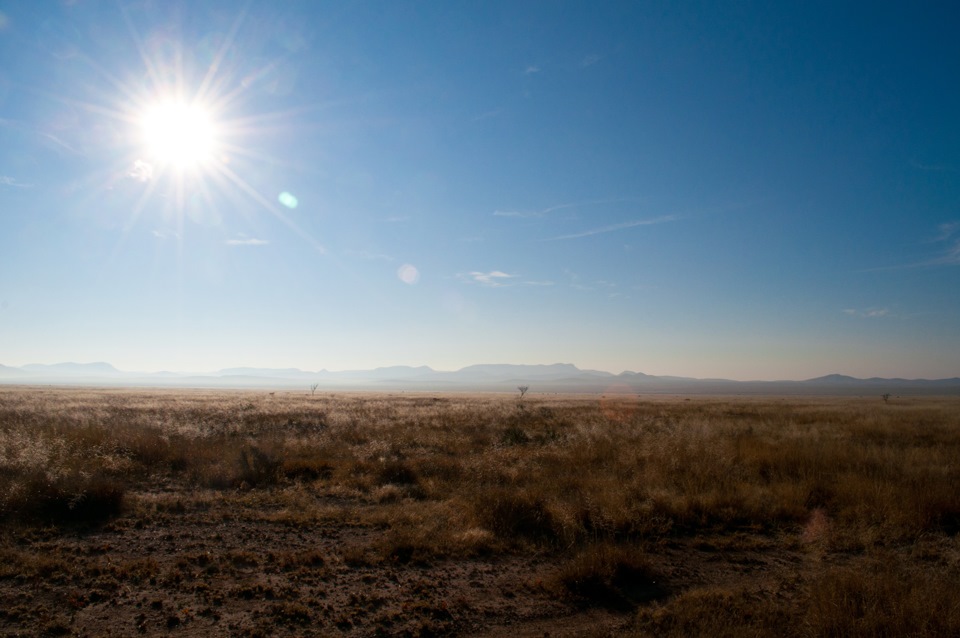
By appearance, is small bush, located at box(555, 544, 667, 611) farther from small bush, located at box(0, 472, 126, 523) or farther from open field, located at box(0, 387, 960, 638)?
small bush, located at box(0, 472, 126, 523)

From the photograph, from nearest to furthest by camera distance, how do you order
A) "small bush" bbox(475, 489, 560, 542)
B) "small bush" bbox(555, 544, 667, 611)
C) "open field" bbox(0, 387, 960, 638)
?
"open field" bbox(0, 387, 960, 638) → "small bush" bbox(555, 544, 667, 611) → "small bush" bbox(475, 489, 560, 542)

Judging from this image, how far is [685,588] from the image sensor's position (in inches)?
224

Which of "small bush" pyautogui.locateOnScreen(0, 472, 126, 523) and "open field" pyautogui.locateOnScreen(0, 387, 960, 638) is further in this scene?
"small bush" pyautogui.locateOnScreen(0, 472, 126, 523)

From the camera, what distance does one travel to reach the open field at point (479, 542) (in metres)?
4.88

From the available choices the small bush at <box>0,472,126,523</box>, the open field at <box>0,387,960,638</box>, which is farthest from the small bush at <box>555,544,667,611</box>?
the small bush at <box>0,472,126,523</box>

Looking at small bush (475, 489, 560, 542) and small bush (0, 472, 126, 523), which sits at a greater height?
small bush (0, 472, 126, 523)

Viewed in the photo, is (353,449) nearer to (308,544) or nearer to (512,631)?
(308,544)

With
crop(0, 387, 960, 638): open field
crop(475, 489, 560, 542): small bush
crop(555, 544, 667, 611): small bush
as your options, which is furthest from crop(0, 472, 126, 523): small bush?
crop(555, 544, 667, 611): small bush

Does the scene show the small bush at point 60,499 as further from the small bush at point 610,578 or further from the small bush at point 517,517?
the small bush at point 610,578

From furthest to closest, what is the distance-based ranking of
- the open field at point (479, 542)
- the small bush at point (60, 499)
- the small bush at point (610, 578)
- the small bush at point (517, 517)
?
1. the small bush at point (60, 499)
2. the small bush at point (517, 517)
3. the small bush at point (610, 578)
4. the open field at point (479, 542)

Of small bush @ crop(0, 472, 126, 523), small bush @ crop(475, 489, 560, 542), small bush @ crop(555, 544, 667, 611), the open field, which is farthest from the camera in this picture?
small bush @ crop(0, 472, 126, 523)

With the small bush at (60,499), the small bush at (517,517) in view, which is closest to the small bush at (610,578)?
the small bush at (517,517)

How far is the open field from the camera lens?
192 inches

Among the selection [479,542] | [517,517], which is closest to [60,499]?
[479,542]
